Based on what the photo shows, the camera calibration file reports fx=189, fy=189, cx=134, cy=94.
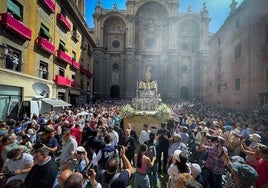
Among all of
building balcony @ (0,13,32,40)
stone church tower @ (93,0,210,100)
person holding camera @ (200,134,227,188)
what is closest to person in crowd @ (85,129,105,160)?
person holding camera @ (200,134,227,188)

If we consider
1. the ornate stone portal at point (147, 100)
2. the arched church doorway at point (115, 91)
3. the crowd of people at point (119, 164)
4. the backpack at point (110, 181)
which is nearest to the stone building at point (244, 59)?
the ornate stone portal at point (147, 100)

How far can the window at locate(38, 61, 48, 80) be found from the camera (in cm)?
1673

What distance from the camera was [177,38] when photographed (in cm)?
4441

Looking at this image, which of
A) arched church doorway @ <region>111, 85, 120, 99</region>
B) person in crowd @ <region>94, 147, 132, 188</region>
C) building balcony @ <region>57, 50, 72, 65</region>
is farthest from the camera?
arched church doorway @ <region>111, 85, 120, 99</region>

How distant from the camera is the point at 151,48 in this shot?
45688 mm

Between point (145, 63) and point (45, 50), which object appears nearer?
point (45, 50)

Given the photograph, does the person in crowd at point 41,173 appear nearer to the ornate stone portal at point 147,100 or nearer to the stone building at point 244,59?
the stone building at point 244,59

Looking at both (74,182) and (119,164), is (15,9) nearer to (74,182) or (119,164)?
(119,164)

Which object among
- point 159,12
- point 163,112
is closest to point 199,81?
point 159,12

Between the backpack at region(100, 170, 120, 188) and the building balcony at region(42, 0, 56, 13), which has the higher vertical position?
the building balcony at region(42, 0, 56, 13)

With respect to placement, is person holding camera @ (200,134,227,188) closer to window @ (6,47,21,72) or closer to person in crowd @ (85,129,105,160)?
person in crowd @ (85,129,105,160)

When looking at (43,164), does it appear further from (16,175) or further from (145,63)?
(145,63)

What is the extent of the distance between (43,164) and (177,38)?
44881 mm

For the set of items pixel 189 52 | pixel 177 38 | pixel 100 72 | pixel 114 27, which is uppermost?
pixel 114 27
